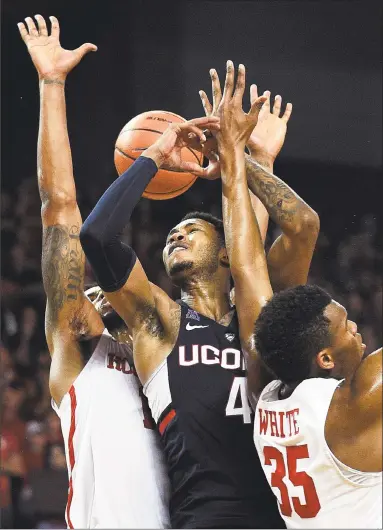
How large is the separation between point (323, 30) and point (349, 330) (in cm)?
739

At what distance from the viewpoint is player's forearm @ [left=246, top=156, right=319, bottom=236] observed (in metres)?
3.47

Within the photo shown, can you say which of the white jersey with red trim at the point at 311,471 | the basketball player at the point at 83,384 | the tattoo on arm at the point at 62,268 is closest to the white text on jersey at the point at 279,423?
the white jersey with red trim at the point at 311,471

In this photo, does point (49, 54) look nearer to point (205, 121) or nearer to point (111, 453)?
point (205, 121)

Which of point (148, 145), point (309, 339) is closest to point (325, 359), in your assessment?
point (309, 339)

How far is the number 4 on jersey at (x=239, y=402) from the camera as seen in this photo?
3260 millimetres

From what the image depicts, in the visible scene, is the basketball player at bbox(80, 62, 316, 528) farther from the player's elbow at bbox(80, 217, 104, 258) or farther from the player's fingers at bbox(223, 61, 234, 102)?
the player's fingers at bbox(223, 61, 234, 102)

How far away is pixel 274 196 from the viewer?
138 inches

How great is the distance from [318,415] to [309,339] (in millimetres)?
239

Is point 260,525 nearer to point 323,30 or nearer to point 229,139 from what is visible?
point 229,139

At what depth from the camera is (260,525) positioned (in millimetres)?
3182

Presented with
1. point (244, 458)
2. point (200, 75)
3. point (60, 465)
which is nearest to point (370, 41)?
point (200, 75)

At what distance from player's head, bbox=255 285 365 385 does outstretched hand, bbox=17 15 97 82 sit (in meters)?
1.60

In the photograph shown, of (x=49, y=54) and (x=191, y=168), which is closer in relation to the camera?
(x=191, y=168)

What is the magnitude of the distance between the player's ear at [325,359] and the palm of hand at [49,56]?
1801mm
